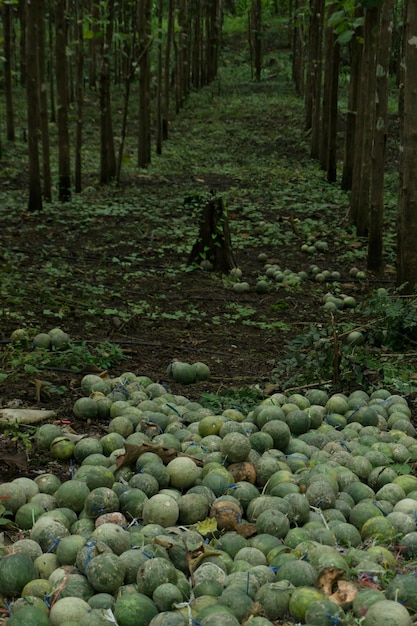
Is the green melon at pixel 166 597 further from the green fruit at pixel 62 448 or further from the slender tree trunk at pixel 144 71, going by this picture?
the slender tree trunk at pixel 144 71

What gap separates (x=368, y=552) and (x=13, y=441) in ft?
7.59

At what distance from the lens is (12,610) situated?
2885 mm

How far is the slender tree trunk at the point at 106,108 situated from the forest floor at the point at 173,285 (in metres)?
0.52

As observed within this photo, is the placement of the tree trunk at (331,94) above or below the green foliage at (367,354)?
above

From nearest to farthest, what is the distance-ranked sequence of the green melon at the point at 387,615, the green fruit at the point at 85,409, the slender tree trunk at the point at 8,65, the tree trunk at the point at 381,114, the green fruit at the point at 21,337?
the green melon at the point at 387,615, the green fruit at the point at 85,409, the green fruit at the point at 21,337, the tree trunk at the point at 381,114, the slender tree trunk at the point at 8,65

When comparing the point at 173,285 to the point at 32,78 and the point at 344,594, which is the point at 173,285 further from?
the point at 344,594

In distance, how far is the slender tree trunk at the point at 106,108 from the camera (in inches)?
600

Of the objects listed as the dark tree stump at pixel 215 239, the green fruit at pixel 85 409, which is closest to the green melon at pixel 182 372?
the green fruit at pixel 85 409

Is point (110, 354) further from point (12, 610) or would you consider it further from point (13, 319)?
point (12, 610)

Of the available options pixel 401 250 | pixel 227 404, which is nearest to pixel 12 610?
pixel 227 404

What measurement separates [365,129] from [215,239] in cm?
312

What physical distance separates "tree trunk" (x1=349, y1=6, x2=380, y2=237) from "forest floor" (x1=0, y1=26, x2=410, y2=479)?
0.41 metres

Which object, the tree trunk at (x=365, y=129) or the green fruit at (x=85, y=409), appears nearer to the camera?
the green fruit at (x=85, y=409)

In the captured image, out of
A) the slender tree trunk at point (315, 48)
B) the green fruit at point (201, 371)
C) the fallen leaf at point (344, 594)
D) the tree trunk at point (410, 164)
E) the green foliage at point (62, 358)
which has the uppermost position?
the slender tree trunk at point (315, 48)
